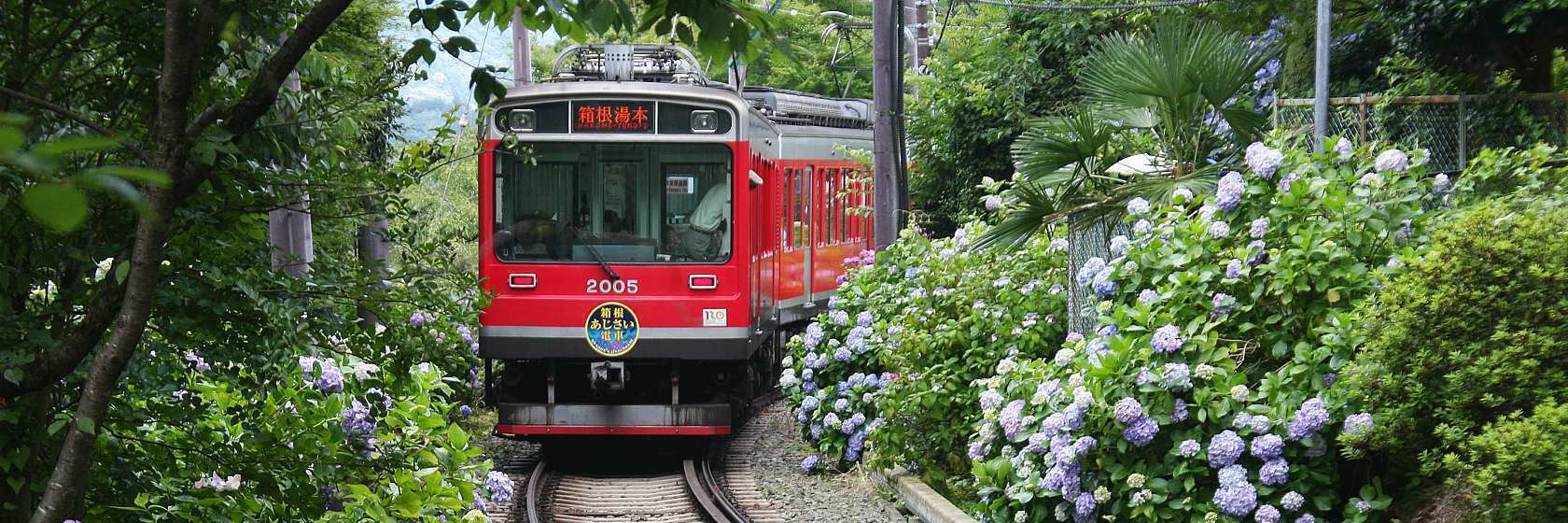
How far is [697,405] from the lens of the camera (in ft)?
36.5

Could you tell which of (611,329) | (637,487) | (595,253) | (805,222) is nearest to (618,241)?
(595,253)

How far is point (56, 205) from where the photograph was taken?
160 centimetres

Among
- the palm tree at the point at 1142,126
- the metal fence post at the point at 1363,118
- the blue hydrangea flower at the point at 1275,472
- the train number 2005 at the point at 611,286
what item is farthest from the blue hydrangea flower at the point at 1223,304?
the train number 2005 at the point at 611,286

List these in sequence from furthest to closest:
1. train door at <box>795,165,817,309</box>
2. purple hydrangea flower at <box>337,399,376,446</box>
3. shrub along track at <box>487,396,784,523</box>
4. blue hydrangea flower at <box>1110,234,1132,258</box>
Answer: train door at <box>795,165,817,309</box>
shrub along track at <box>487,396,784,523</box>
blue hydrangea flower at <box>1110,234,1132,258</box>
purple hydrangea flower at <box>337,399,376,446</box>

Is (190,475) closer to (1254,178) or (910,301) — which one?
(1254,178)

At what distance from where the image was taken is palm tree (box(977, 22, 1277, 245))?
7.93 m

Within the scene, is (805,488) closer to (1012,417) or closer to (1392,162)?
(1012,417)

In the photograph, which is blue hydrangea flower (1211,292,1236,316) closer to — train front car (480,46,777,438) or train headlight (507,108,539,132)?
train front car (480,46,777,438)

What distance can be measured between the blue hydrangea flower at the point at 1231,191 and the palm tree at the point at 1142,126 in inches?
56.6

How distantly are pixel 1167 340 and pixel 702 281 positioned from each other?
555 cm

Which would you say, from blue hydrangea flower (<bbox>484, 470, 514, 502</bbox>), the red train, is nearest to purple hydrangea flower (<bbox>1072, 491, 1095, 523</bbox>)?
blue hydrangea flower (<bbox>484, 470, 514, 502</bbox>)

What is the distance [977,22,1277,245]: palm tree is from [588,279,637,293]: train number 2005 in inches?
137

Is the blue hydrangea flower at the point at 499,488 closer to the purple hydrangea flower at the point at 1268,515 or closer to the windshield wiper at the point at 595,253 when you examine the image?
the purple hydrangea flower at the point at 1268,515

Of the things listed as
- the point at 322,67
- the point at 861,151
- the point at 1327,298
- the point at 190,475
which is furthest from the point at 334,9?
the point at 861,151
